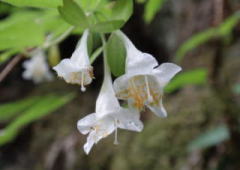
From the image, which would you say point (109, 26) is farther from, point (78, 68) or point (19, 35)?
point (19, 35)

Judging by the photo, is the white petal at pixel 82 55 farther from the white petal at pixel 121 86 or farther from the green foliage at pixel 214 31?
the green foliage at pixel 214 31

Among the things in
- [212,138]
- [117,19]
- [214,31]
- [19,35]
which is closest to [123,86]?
[117,19]

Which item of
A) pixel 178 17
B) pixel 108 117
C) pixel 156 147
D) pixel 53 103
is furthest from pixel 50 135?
pixel 108 117

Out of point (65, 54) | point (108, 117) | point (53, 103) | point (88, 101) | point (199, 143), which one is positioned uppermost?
point (108, 117)

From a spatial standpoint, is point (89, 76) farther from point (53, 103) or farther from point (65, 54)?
point (65, 54)

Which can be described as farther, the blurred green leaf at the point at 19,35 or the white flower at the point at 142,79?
the blurred green leaf at the point at 19,35

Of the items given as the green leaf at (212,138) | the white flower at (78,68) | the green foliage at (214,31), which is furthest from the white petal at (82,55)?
the green leaf at (212,138)
